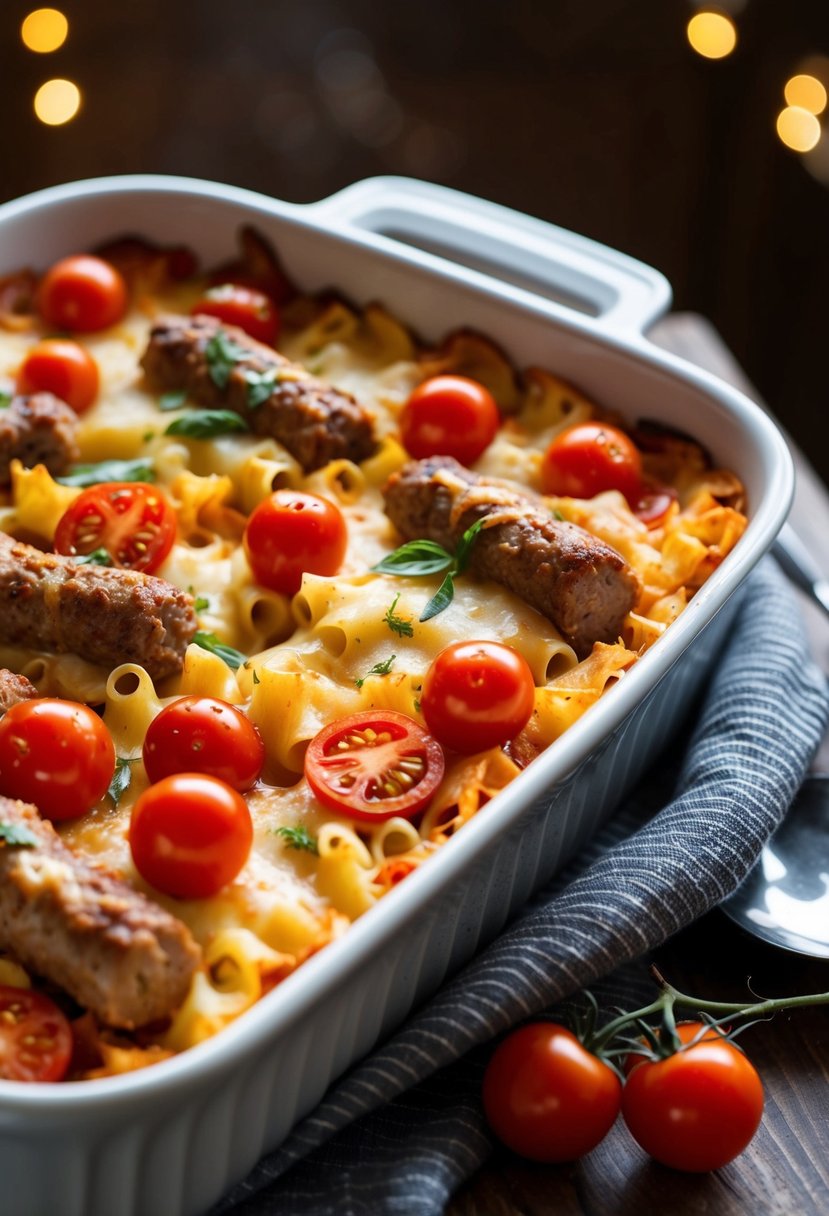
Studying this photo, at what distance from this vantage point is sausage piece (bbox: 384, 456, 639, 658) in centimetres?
354

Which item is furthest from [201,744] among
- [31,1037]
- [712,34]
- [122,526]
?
[712,34]

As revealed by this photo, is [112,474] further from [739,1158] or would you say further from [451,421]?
[739,1158]

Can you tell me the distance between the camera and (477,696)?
323 centimetres

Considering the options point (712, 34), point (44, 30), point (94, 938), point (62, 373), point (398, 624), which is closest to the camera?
point (94, 938)

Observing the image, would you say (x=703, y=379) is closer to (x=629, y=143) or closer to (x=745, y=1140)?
(x=745, y=1140)

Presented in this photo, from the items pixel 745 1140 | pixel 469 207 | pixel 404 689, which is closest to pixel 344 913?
pixel 404 689

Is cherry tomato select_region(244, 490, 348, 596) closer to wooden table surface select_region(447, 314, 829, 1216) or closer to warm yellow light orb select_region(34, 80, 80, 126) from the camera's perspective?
wooden table surface select_region(447, 314, 829, 1216)

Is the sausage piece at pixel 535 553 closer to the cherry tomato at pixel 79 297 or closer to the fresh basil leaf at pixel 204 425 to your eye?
the fresh basil leaf at pixel 204 425

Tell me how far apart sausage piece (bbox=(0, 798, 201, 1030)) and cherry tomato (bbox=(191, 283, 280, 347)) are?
2.36m

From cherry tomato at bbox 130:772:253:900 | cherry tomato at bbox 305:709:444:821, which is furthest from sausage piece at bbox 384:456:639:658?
cherry tomato at bbox 130:772:253:900

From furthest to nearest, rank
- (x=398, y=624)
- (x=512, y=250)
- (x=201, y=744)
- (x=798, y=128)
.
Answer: (x=798, y=128)
(x=512, y=250)
(x=398, y=624)
(x=201, y=744)

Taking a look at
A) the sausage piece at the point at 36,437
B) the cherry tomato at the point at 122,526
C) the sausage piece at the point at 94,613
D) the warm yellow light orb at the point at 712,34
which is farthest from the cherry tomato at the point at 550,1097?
the warm yellow light orb at the point at 712,34

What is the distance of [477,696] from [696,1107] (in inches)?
37.9

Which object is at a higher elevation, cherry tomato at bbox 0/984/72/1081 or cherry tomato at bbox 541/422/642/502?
cherry tomato at bbox 541/422/642/502
